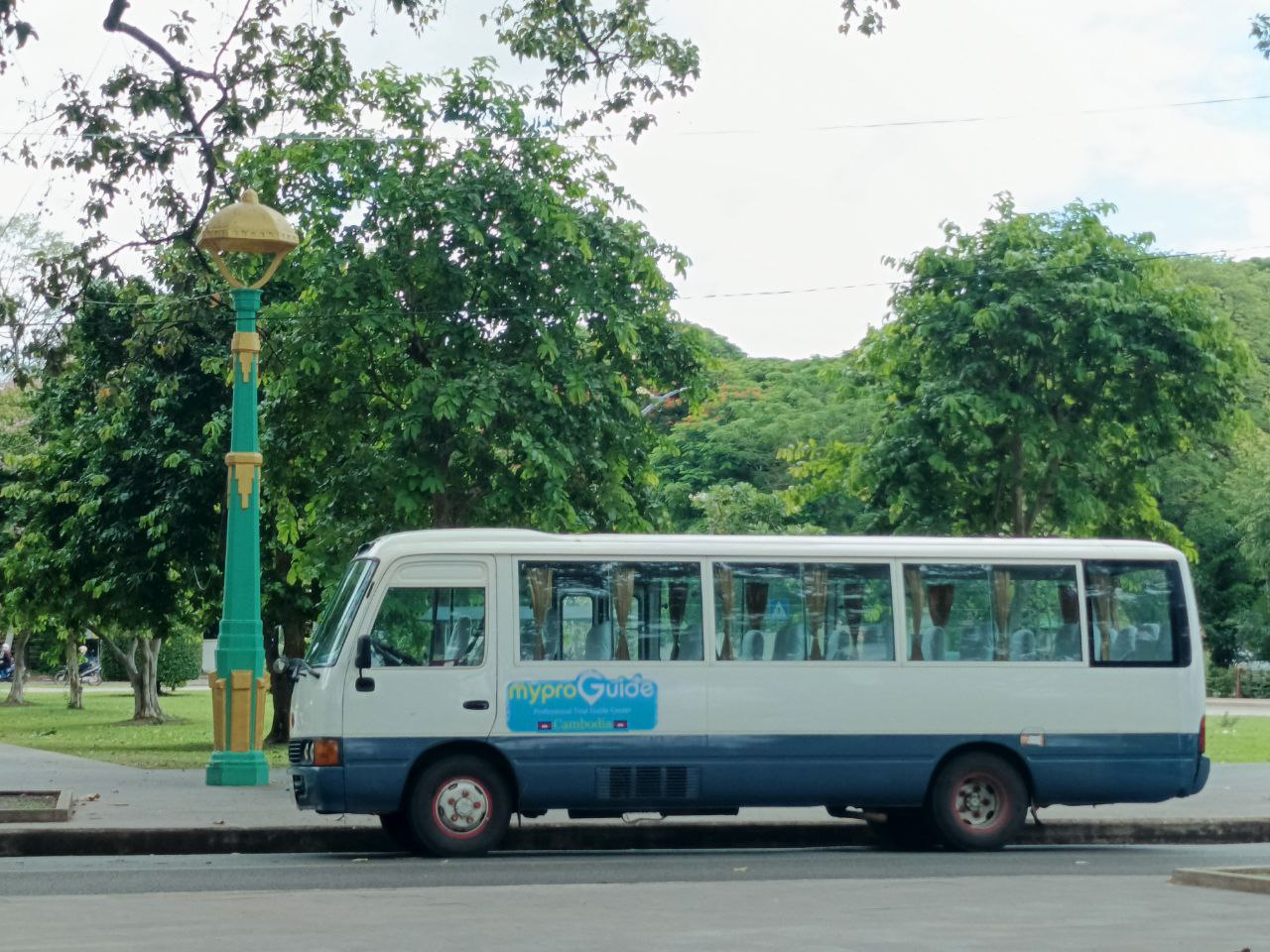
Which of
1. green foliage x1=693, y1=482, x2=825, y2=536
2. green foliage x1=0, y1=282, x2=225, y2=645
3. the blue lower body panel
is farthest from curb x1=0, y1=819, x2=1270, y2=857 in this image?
green foliage x1=693, y1=482, x2=825, y2=536

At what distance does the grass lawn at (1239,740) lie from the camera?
1104 inches

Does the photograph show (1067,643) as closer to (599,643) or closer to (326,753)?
(599,643)

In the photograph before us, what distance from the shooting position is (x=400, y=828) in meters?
14.9

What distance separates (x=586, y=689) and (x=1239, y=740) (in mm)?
21628

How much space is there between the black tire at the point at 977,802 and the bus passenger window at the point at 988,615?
2.90ft

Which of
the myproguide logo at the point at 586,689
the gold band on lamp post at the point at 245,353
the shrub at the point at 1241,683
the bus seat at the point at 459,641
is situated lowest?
the myproguide logo at the point at 586,689

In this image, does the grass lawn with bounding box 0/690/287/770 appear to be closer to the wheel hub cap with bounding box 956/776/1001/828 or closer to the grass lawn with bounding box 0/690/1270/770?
Answer: the grass lawn with bounding box 0/690/1270/770

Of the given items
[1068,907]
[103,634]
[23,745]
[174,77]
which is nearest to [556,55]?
[174,77]

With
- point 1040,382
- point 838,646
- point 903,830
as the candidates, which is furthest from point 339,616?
point 1040,382

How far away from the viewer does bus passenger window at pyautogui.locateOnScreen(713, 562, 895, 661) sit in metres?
15.3

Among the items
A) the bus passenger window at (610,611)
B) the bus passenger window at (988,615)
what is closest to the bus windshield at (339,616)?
the bus passenger window at (610,611)

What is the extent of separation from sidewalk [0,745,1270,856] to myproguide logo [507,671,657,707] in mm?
1500

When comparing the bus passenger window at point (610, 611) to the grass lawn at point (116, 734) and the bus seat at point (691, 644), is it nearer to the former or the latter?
the bus seat at point (691, 644)

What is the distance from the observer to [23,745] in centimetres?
3191
